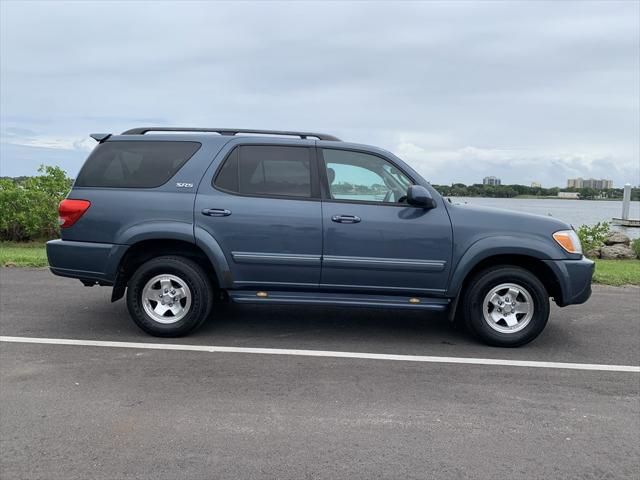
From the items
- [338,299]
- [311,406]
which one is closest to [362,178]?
[338,299]

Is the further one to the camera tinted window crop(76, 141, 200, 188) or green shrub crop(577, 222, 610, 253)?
green shrub crop(577, 222, 610, 253)

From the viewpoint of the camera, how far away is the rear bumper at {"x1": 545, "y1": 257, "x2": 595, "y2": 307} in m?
5.15

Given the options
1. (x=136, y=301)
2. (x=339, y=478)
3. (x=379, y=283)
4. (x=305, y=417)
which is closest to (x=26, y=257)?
(x=136, y=301)

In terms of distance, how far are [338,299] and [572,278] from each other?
90.3 inches

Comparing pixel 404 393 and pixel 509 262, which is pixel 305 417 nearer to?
pixel 404 393

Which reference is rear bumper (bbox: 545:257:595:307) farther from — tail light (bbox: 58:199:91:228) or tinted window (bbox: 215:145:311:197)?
tail light (bbox: 58:199:91:228)

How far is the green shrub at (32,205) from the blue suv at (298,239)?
8971 mm

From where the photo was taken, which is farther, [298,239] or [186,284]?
[186,284]

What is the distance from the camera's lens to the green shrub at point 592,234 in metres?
13.2

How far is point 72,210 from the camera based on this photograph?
17.4 ft

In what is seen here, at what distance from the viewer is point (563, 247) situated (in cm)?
519

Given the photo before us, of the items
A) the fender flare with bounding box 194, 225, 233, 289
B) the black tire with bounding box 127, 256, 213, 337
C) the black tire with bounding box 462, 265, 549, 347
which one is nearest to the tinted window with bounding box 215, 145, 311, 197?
the fender flare with bounding box 194, 225, 233, 289

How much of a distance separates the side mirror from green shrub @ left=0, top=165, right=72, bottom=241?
11.1 m

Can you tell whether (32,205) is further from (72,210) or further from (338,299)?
(338,299)
